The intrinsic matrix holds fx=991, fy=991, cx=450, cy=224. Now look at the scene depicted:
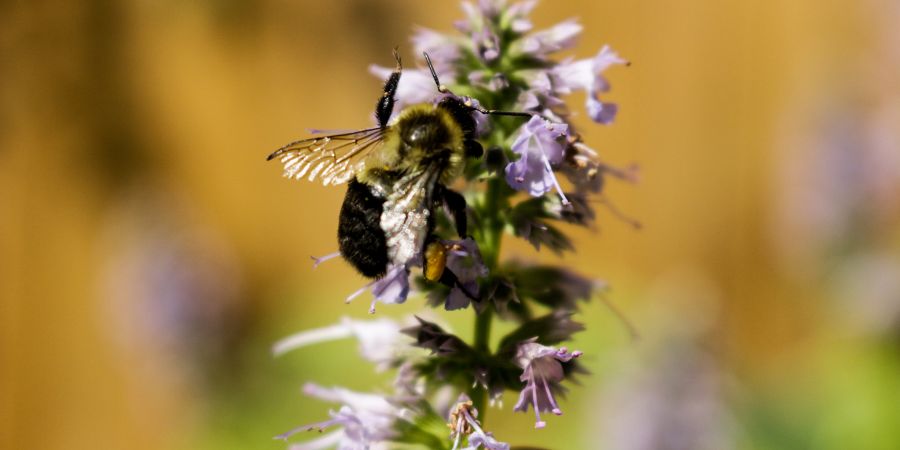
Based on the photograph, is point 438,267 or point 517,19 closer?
point 438,267

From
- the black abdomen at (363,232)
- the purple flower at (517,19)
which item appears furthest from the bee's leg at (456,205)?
the purple flower at (517,19)

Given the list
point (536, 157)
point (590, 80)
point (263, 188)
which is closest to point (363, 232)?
point (536, 157)

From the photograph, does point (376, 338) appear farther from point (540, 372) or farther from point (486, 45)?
point (486, 45)

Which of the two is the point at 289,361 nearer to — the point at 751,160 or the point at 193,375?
the point at 193,375

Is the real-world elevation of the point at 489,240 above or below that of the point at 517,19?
below

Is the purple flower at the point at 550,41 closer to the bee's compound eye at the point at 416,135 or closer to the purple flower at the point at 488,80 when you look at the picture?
the purple flower at the point at 488,80

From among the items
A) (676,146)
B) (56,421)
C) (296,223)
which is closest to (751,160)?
(676,146)

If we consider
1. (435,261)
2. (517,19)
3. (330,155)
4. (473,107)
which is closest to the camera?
(435,261)
